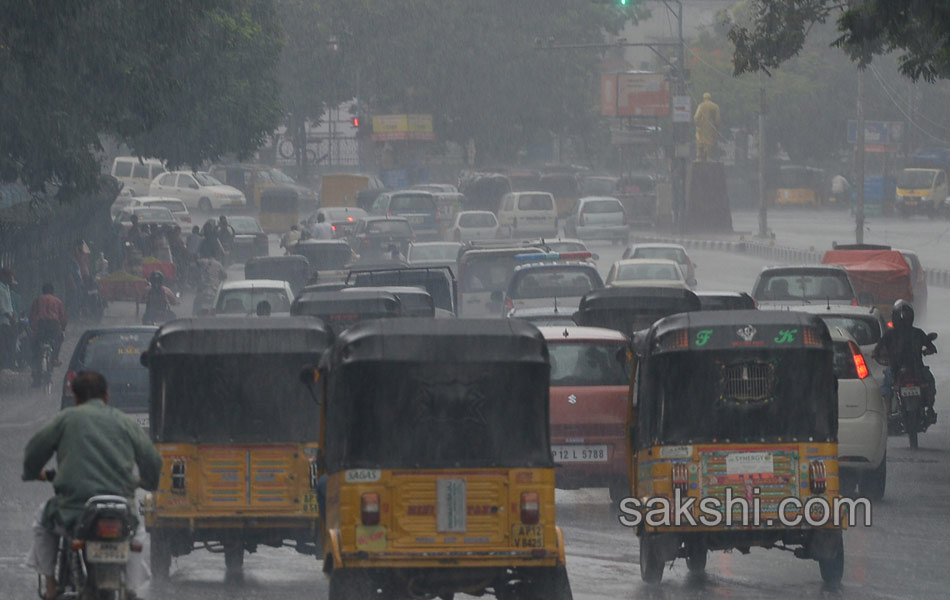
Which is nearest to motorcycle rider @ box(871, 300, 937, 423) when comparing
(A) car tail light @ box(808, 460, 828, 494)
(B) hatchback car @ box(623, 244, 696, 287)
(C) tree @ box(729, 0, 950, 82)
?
(C) tree @ box(729, 0, 950, 82)

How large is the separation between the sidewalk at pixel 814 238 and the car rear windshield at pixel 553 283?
2456 cm

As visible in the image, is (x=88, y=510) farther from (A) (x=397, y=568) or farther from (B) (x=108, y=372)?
(B) (x=108, y=372)

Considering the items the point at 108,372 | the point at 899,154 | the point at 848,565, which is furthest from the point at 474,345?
the point at 899,154

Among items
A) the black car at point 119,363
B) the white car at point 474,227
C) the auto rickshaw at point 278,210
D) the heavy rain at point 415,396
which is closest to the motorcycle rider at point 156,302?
the heavy rain at point 415,396

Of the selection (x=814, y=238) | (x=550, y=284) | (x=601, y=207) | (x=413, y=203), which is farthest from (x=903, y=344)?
(x=814, y=238)

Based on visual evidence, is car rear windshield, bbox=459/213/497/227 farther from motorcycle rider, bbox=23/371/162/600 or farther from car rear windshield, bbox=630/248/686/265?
motorcycle rider, bbox=23/371/162/600

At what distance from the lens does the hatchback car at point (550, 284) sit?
25469 millimetres

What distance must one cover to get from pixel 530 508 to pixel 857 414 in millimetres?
6213

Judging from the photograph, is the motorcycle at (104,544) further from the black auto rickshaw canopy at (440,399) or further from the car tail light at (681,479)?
the car tail light at (681,479)

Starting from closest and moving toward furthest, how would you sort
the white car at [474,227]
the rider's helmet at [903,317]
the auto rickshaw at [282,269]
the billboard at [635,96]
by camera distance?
1. the rider's helmet at [903,317]
2. the auto rickshaw at [282,269]
3. the white car at [474,227]
4. the billboard at [635,96]

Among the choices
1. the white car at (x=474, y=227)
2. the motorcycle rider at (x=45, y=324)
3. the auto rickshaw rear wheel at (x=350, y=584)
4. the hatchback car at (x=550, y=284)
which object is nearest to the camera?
the auto rickshaw rear wheel at (x=350, y=584)

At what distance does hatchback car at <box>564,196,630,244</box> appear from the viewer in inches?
2255

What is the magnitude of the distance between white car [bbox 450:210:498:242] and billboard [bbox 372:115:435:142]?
36978mm

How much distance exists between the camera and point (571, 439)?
15031 millimetres
